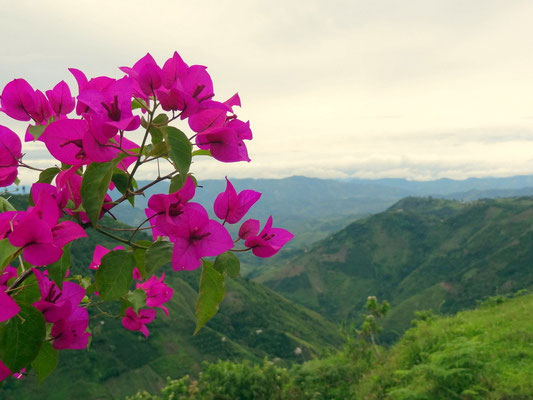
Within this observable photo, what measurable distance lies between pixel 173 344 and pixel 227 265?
7593cm

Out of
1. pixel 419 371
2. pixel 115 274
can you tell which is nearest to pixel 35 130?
pixel 115 274

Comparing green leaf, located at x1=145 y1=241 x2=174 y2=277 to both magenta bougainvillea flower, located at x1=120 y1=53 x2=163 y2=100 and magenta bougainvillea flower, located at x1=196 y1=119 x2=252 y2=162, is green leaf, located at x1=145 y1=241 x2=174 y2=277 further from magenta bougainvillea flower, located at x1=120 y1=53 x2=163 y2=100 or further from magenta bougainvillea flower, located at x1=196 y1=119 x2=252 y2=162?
magenta bougainvillea flower, located at x1=120 y1=53 x2=163 y2=100

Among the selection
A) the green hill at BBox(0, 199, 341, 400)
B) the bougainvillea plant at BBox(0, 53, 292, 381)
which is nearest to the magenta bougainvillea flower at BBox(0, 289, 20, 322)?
the bougainvillea plant at BBox(0, 53, 292, 381)

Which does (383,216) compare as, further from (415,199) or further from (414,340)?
(414,340)

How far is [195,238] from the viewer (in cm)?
100

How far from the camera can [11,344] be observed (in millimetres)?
933

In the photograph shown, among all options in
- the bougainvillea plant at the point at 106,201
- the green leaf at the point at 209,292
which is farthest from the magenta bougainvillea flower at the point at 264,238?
the green leaf at the point at 209,292

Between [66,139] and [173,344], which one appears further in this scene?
[173,344]

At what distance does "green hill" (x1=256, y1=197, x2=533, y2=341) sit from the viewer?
85.8m

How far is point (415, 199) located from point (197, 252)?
19527cm

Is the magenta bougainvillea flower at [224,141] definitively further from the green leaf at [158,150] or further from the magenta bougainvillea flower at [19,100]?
the magenta bougainvillea flower at [19,100]

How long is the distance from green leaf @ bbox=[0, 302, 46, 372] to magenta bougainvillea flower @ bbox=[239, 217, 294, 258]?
0.59 m

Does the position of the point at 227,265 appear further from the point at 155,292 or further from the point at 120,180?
the point at 155,292

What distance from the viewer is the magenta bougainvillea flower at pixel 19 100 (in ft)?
3.93
